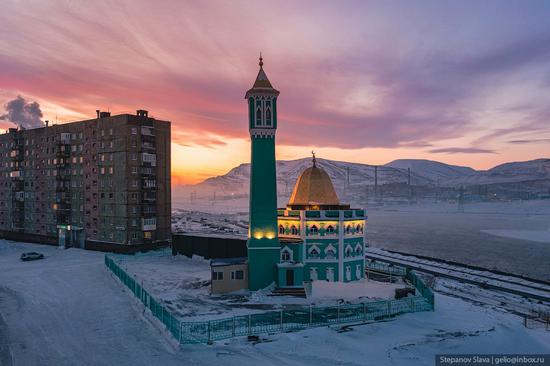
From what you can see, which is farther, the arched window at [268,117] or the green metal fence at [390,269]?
the green metal fence at [390,269]

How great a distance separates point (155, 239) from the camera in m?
62.6

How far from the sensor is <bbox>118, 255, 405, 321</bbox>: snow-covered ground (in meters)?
30.3

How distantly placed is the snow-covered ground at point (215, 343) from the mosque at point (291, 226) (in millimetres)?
10896

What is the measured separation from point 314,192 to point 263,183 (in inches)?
363

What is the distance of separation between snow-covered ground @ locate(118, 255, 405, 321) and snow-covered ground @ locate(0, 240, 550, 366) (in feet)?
11.5

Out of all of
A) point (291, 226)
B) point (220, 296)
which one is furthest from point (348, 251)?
point (220, 296)

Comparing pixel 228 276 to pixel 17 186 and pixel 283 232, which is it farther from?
pixel 17 186

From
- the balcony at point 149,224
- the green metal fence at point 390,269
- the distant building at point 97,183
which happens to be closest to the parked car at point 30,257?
the distant building at point 97,183

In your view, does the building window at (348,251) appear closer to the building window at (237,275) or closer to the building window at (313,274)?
the building window at (313,274)

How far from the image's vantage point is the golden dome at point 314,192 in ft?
147

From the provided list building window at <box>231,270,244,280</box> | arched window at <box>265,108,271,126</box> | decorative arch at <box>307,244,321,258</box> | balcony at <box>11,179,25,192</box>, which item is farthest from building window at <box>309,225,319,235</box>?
balcony at <box>11,179,25,192</box>

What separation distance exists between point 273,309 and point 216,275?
702 centimetres

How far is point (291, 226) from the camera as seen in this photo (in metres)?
42.3

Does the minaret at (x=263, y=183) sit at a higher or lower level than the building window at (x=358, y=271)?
higher
